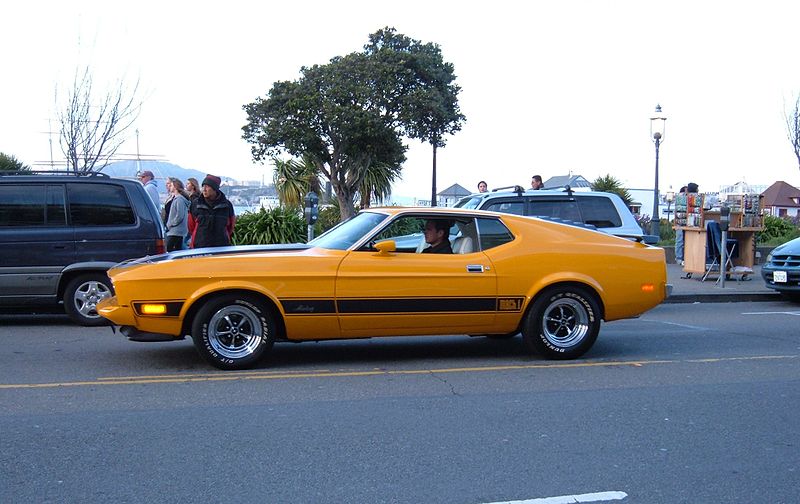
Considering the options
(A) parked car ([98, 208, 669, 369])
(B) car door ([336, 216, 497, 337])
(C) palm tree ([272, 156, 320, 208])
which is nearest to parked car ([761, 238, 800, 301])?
(A) parked car ([98, 208, 669, 369])

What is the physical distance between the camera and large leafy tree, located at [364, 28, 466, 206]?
3164cm

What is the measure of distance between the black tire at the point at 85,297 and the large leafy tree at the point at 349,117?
20.6 metres

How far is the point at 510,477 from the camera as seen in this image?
192 inches

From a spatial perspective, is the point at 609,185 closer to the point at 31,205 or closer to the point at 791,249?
the point at 791,249

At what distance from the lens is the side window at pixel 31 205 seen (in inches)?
410

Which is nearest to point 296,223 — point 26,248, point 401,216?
point 26,248

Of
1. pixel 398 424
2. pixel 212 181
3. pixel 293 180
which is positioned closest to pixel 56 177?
pixel 212 181

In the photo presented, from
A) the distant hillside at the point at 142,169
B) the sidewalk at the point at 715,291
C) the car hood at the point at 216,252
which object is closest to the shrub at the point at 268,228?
the distant hillside at the point at 142,169

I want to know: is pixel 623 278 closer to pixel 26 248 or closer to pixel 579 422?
pixel 579 422

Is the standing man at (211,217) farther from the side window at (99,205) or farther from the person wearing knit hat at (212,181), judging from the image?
the side window at (99,205)

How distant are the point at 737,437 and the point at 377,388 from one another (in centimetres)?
279

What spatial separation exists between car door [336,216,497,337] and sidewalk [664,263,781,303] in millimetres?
7425

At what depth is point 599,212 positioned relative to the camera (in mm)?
12547

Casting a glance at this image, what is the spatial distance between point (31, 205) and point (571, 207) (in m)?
7.40
